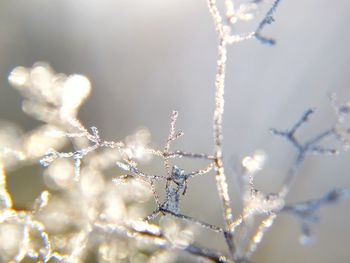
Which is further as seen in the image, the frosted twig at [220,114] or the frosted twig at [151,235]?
the frosted twig at [151,235]

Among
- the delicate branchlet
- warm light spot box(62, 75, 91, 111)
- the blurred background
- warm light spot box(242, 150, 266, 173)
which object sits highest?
the blurred background

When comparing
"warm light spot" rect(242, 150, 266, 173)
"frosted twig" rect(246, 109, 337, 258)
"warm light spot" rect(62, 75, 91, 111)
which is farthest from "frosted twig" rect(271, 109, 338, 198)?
"warm light spot" rect(62, 75, 91, 111)

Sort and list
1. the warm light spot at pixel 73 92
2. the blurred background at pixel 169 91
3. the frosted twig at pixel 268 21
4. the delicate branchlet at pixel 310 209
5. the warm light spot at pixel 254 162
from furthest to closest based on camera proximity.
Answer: the blurred background at pixel 169 91 → the warm light spot at pixel 73 92 → the warm light spot at pixel 254 162 → the frosted twig at pixel 268 21 → the delicate branchlet at pixel 310 209

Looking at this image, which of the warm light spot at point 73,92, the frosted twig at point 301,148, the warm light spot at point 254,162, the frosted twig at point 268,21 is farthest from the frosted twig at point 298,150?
the warm light spot at point 73,92

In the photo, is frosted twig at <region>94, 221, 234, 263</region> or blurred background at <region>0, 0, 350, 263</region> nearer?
frosted twig at <region>94, 221, 234, 263</region>

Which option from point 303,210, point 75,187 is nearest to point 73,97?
point 75,187

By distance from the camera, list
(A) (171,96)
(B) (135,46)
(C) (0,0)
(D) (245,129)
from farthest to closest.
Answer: (C) (0,0)
(B) (135,46)
(A) (171,96)
(D) (245,129)

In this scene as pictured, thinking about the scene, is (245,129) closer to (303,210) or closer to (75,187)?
(75,187)

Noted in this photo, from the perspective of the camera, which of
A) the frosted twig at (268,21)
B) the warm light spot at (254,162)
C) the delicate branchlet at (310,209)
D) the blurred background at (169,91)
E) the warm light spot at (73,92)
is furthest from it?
the blurred background at (169,91)

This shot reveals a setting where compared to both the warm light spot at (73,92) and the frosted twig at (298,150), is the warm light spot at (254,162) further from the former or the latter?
the warm light spot at (73,92)

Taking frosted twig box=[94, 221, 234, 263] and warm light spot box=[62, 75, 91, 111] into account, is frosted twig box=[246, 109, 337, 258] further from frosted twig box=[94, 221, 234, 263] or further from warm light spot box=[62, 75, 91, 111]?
warm light spot box=[62, 75, 91, 111]

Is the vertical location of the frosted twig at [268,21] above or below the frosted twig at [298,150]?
above
